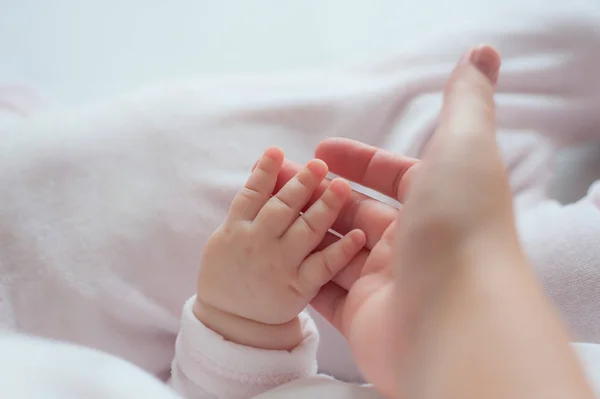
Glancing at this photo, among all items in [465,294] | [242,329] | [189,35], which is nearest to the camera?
[465,294]

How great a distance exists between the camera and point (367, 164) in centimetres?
57

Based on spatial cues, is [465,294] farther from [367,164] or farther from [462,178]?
[367,164]

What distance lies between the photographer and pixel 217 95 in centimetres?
69

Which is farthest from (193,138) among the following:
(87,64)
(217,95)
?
(87,64)

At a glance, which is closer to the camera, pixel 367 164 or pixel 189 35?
pixel 367 164

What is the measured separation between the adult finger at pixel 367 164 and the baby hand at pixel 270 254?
53mm

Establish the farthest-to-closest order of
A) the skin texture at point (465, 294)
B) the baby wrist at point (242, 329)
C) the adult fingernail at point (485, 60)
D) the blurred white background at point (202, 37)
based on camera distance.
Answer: the blurred white background at point (202, 37)
the baby wrist at point (242, 329)
the adult fingernail at point (485, 60)
the skin texture at point (465, 294)

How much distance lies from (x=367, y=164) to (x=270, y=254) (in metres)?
0.13

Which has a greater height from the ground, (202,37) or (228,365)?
(202,37)

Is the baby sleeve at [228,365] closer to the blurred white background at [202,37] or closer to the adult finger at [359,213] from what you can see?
the adult finger at [359,213]

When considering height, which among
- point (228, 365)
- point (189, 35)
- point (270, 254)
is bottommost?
point (228, 365)

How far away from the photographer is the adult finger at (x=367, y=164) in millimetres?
548

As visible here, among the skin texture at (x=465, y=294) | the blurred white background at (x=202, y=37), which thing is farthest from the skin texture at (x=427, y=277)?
the blurred white background at (x=202, y=37)

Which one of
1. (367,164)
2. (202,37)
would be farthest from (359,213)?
(202,37)
